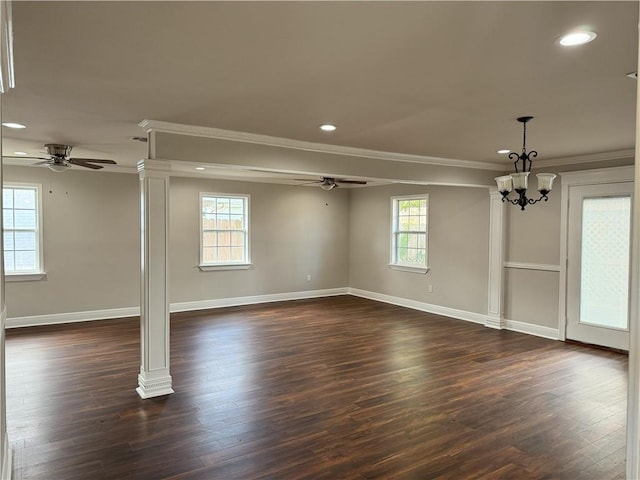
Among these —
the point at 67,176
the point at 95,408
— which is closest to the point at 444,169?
the point at 95,408

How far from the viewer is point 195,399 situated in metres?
3.92

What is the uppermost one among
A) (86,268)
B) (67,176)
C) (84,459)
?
(67,176)

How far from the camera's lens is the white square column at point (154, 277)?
13.0ft

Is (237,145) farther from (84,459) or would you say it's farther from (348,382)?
(84,459)

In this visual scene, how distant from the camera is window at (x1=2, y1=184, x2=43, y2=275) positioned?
6523 millimetres

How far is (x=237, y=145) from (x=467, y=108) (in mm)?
2234

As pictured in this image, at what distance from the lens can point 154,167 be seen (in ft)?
12.9

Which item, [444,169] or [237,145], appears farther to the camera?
[444,169]

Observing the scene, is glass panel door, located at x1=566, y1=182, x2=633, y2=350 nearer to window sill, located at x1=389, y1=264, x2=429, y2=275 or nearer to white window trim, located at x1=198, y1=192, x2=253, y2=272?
window sill, located at x1=389, y1=264, x2=429, y2=275

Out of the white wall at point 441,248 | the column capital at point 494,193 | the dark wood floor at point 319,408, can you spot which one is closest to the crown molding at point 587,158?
the column capital at point 494,193

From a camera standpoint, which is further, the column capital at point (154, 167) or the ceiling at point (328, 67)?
the column capital at point (154, 167)

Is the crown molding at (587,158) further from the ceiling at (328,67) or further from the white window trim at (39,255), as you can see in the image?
the white window trim at (39,255)

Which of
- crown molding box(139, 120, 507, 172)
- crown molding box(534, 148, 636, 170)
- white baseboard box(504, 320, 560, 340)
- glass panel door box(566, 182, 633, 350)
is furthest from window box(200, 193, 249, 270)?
glass panel door box(566, 182, 633, 350)

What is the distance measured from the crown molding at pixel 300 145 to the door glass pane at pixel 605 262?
149 centimetres
